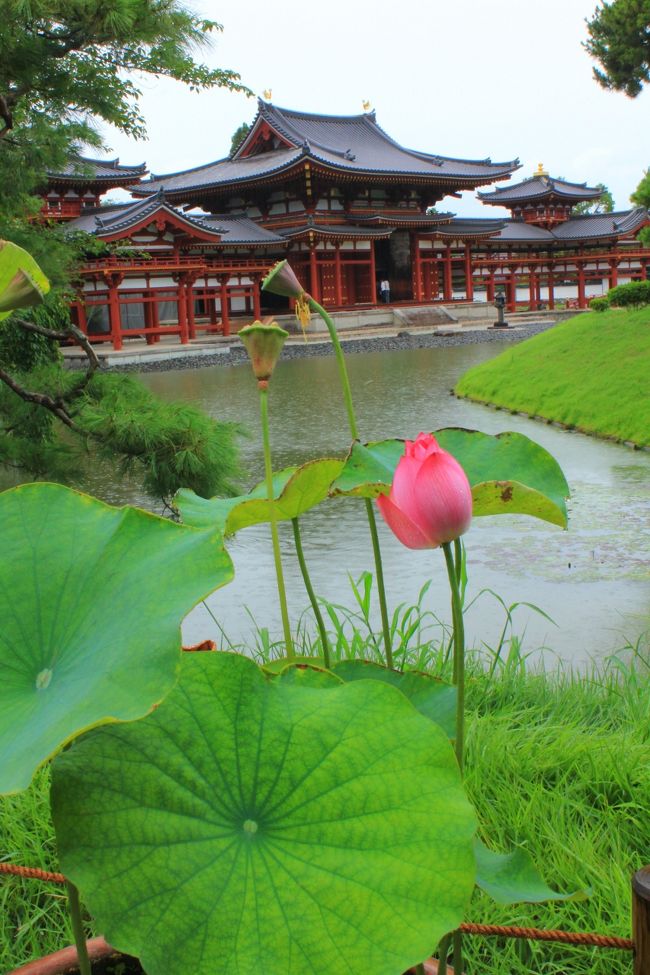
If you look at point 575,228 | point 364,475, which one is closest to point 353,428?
point 364,475

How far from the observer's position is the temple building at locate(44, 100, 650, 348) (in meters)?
14.4

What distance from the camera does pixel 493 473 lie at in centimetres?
95

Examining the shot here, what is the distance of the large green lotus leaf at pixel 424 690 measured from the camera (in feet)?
2.61

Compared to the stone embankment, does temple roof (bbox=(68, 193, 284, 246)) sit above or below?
above

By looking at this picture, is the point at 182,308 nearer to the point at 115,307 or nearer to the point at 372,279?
the point at 115,307

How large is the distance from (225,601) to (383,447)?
91.9 inches

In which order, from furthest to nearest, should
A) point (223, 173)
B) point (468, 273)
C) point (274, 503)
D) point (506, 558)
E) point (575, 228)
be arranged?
point (575, 228), point (468, 273), point (223, 173), point (506, 558), point (274, 503)

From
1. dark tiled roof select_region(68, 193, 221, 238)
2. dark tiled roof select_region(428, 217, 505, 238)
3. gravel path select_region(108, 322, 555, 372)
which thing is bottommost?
gravel path select_region(108, 322, 555, 372)

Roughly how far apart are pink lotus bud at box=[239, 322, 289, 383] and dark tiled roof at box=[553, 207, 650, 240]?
21065 millimetres

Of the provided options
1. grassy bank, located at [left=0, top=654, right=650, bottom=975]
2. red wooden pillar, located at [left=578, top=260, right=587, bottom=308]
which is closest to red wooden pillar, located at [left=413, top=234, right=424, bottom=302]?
red wooden pillar, located at [left=578, top=260, right=587, bottom=308]

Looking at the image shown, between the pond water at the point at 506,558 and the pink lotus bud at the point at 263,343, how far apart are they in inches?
74.2

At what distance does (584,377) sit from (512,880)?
7.64 meters

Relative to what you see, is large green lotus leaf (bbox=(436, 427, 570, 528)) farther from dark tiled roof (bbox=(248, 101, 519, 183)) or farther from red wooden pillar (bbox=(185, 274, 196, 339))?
dark tiled roof (bbox=(248, 101, 519, 183))

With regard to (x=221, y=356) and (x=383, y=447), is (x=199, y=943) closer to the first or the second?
(x=383, y=447)
